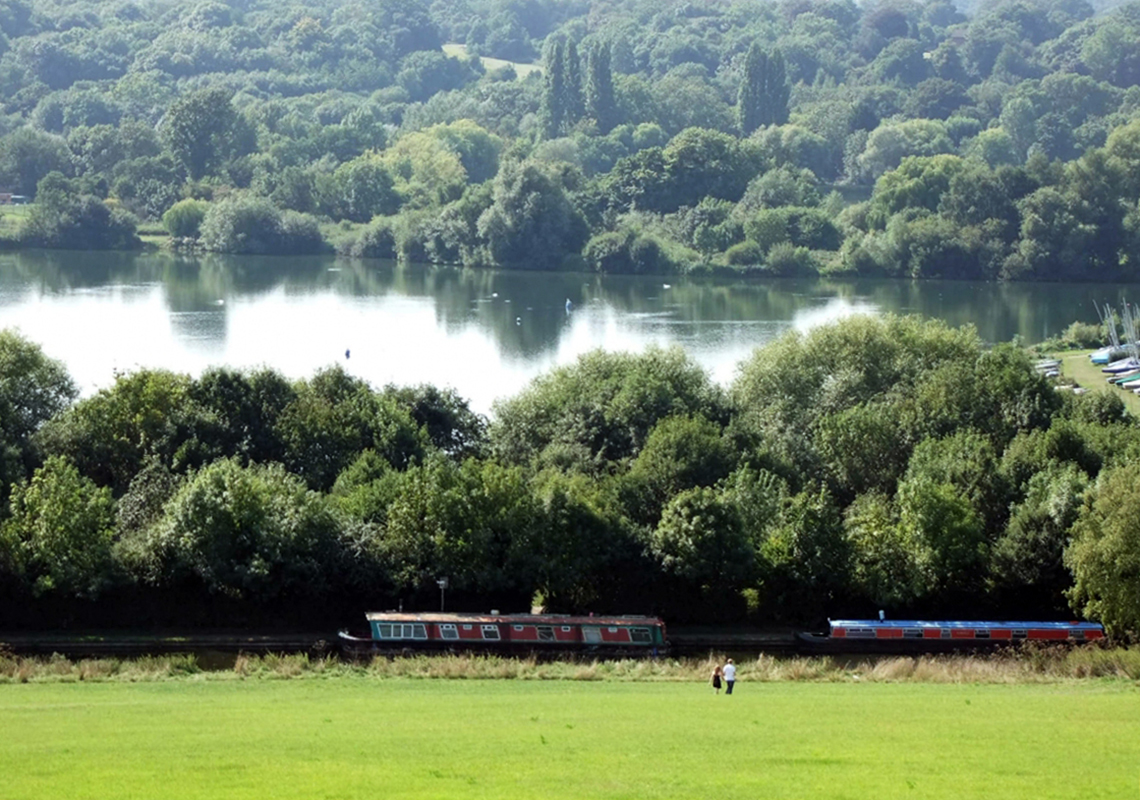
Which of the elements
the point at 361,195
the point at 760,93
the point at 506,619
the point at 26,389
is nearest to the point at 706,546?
the point at 506,619

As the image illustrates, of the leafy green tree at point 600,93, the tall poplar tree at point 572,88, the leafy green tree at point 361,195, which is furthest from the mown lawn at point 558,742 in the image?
the leafy green tree at point 600,93

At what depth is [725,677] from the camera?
20922mm

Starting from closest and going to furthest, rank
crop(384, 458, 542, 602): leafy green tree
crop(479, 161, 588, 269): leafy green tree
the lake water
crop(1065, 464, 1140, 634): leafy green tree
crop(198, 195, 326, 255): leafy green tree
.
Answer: crop(1065, 464, 1140, 634): leafy green tree
crop(384, 458, 542, 602): leafy green tree
the lake water
crop(479, 161, 588, 269): leafy green tree
crop(198, 195, 326, 255): leafy green tree

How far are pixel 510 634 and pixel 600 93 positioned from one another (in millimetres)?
98944

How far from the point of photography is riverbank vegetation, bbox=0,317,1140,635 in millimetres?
25562

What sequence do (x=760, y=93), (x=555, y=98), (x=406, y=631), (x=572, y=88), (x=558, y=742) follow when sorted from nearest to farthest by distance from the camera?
(x=558, y=742), (x=406, y=631), (x=555, y=98), (x=572, y=88), (x=760, y=93)

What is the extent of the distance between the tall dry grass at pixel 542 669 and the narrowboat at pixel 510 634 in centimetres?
79

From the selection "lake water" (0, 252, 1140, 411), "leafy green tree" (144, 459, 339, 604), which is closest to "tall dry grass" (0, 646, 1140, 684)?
"leafy green tree" (144, 459, 339, 604)

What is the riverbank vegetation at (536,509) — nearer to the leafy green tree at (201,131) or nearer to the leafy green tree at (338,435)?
the leafy green tree at (338,435)

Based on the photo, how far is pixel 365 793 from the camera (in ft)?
48.1

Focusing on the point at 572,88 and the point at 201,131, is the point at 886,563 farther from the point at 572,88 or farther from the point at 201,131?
the point at 572,88

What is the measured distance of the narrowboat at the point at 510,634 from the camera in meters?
24.9

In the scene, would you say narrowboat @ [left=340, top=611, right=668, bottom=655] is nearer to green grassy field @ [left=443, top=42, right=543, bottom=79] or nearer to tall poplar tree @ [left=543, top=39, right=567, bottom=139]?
tall poplar tree @ [left=543, top=39, right=567, bottom=139]

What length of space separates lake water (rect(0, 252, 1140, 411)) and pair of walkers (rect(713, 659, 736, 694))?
957 inches
